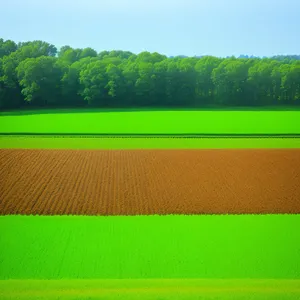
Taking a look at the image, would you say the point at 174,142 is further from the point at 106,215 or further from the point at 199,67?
the point at 199,67

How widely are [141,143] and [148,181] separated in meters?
10.7

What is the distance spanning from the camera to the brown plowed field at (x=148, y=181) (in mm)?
17641

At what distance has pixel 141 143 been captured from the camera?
31.3 meters

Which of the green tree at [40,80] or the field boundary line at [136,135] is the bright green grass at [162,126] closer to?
the field boundary line at [136,135]

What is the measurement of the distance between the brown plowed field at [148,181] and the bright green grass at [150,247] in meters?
1.17

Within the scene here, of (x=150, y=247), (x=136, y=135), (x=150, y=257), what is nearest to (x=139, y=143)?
(x=136, y=135)

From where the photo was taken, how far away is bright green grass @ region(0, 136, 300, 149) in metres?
29.9

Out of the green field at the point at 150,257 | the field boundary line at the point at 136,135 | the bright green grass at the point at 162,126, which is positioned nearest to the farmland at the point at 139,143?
the field boundary line at the point at 136,135

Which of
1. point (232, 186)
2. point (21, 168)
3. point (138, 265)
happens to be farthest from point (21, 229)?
point (232, 186)

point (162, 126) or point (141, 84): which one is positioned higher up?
point (141, 84)

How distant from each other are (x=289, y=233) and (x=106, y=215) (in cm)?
651

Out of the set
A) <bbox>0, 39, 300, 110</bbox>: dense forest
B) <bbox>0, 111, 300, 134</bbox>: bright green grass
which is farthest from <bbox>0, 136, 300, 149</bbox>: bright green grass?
<bbox>0, 39, 300, 110</bbox>: dense forest

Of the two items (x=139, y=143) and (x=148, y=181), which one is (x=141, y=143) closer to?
(x=139, y=143)

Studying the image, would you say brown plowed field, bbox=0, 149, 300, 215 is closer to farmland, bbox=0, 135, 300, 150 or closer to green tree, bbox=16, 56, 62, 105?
farmland, bbox=0, 135, 300, 150
